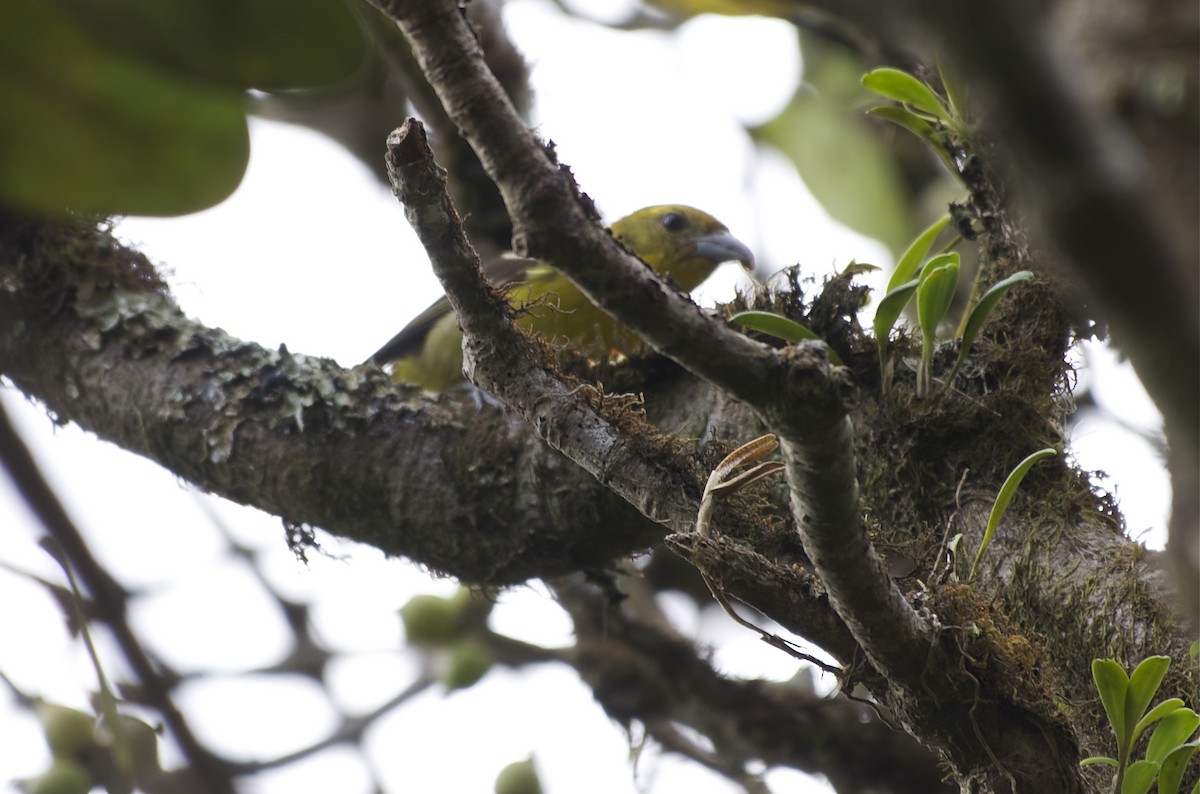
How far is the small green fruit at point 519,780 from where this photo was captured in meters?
3.08

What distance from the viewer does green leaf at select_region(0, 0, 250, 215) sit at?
63cm

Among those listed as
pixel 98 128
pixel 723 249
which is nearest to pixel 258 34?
pixel 98 128

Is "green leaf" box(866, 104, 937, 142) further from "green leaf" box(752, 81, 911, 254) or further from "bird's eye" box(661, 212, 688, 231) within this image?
"bird's eye" box(661, 212, 688, 231)

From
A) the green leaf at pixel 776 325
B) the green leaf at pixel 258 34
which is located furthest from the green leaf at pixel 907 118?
the green leaf at pixel 258 34

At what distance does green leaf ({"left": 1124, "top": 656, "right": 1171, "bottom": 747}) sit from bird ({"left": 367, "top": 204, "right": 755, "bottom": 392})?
255 centimetres

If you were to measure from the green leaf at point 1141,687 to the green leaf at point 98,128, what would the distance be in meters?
1.30

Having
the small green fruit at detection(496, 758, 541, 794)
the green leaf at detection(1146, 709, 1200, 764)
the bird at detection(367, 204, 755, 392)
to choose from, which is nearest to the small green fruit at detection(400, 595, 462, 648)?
the small green fruit at detection(496, 758, 541, 794)

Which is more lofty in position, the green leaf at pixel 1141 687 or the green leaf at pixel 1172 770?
the green leaf at pixel 1141 687

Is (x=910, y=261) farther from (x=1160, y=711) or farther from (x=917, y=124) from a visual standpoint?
(x=1160, y=711)

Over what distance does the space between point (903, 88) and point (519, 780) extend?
6.80 ft

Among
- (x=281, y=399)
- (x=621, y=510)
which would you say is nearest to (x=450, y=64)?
(x=621, y=510)

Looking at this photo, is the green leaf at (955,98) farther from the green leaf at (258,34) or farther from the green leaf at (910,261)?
the green leaf at (258,34)

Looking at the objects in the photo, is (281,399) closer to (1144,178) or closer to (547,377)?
(547,377)

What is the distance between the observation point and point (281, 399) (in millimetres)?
2570
